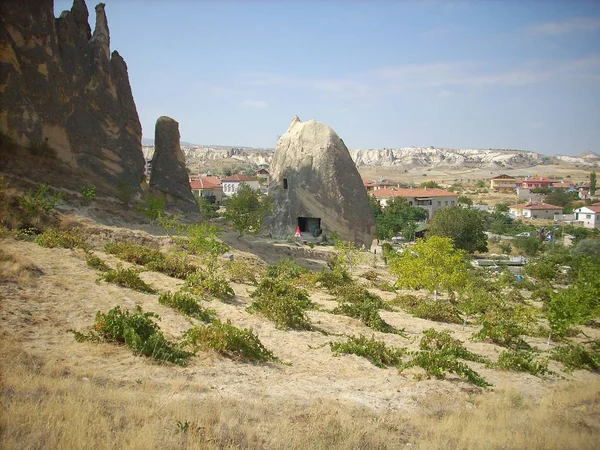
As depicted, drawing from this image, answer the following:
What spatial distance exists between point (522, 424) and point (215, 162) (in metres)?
130

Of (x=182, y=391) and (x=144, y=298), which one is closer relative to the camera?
(x=182, y=391)

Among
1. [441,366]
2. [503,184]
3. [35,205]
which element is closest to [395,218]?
[35,205]

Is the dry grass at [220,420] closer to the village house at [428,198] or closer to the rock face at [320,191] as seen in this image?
the rock face at [320,191]

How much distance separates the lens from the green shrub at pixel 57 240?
10.8 metres

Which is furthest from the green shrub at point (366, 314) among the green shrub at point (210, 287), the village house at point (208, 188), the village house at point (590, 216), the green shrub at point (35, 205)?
the village house at point (590, 216)

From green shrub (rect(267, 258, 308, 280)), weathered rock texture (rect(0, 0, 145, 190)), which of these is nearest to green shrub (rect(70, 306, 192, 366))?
green shrub (rect(267, 258, 308, 280))

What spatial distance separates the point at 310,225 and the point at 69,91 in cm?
1251

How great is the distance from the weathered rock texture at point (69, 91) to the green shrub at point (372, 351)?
46.6 feet

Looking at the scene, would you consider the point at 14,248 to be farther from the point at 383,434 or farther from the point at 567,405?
the point at 567,405

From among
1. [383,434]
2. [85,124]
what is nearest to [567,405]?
[383,434]

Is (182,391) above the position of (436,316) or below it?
above

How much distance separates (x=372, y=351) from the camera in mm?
7691

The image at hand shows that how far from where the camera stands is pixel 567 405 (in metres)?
6.20

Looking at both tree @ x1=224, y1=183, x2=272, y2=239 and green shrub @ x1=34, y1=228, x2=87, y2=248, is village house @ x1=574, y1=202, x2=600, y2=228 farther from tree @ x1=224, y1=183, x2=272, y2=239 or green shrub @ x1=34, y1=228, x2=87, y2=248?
green shrub @ x1=34, y1=228, x2=87, y2=248
